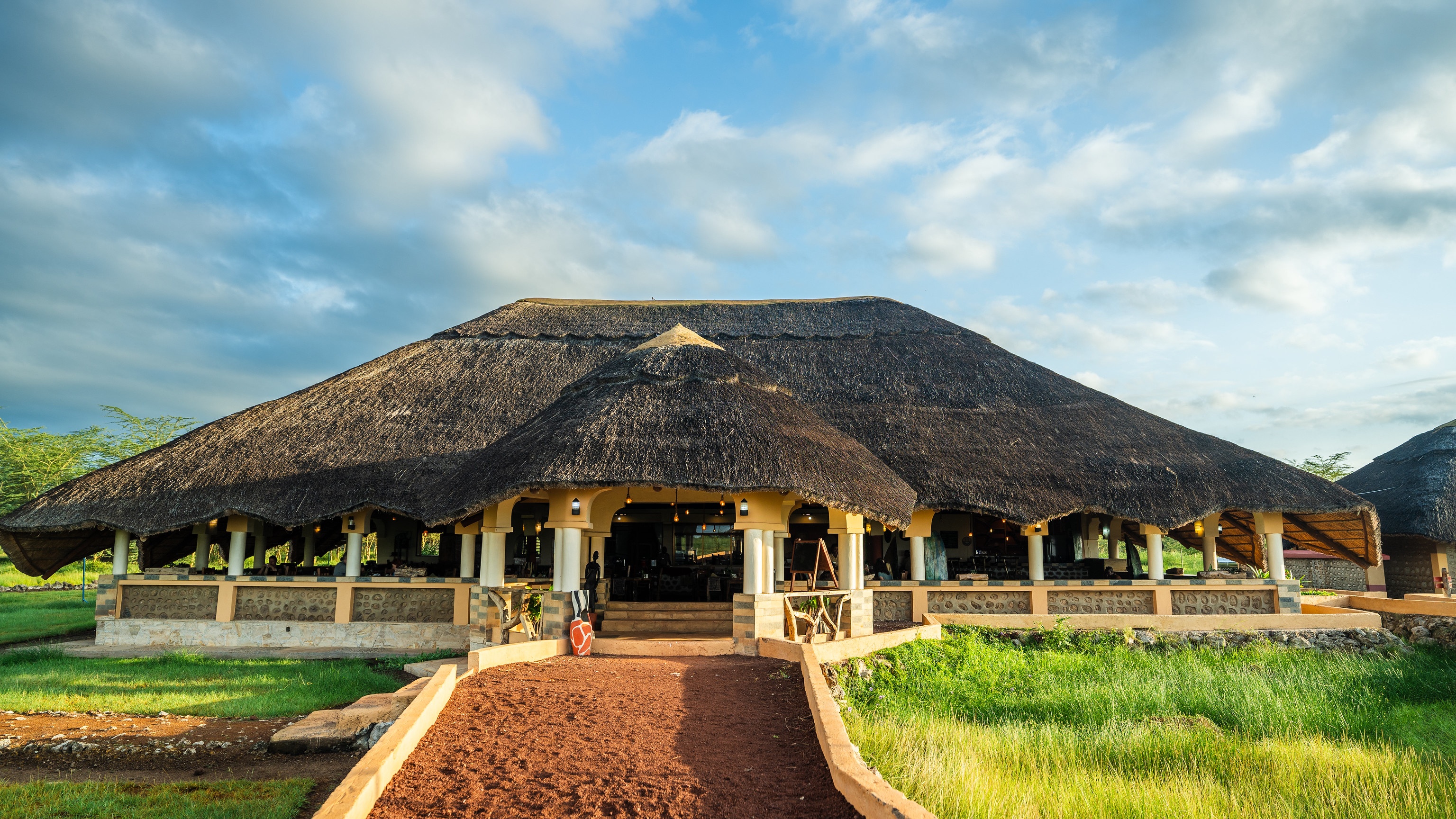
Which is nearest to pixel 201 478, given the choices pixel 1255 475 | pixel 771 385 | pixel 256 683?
pixel 256 683

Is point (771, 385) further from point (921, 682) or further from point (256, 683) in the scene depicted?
point (256, 683)

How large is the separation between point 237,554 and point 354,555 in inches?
96.6

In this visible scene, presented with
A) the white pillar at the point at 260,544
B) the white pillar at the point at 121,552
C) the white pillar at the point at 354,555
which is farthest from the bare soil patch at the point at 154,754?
the white pillar at the point at 260,544

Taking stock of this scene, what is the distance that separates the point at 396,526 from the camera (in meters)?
21.5

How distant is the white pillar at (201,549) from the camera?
17078 millimetres

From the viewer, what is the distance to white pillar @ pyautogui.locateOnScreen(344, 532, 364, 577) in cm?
1600

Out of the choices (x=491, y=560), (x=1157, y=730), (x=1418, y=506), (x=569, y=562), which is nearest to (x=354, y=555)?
(x=491, y=560)

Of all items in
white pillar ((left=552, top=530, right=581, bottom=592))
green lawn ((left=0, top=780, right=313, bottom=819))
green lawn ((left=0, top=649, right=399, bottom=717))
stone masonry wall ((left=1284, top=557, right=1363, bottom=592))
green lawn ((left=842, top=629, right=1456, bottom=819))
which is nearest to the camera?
green lawn ((left=0, top=780, right=313, bottom=819))

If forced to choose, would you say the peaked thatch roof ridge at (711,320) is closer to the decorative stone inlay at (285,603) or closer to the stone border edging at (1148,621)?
the decorative stone inlay at (285,603)

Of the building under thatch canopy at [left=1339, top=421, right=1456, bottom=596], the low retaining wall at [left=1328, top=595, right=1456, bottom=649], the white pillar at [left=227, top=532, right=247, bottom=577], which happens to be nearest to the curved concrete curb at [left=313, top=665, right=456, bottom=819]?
the white pillar at [left=227, top=532, right=247, bottom=577]

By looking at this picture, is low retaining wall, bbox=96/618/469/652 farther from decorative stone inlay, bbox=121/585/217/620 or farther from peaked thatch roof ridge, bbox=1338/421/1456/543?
peaked thatch roof ridge, bbox=1338/421/1456/543

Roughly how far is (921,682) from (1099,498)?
6.11 m

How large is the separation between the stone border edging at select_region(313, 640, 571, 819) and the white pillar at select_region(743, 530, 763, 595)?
10.6 feet

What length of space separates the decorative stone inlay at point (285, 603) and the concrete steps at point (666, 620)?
6.14 meters
